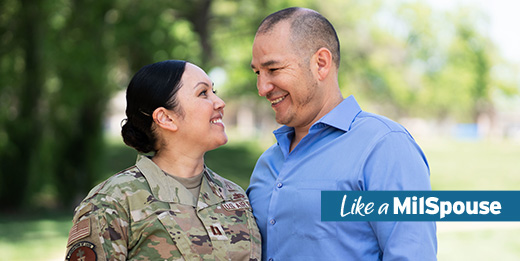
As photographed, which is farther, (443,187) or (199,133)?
(443,187)

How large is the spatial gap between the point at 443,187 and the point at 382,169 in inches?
1008

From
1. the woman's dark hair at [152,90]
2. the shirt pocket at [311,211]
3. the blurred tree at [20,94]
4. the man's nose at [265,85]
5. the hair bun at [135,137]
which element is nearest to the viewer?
the shirt pocket at [311,211]

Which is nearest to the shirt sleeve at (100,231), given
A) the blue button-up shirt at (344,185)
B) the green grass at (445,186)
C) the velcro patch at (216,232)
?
the velcro patch at (216,232)

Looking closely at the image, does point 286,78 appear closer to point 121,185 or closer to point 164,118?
point 164,118

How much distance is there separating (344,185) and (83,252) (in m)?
1.22

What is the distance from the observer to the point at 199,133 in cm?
305

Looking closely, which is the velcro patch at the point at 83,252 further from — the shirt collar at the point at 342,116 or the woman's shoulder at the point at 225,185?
the shirt collar at the point at 342,116

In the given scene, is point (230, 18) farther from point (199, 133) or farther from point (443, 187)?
point (199, 133)

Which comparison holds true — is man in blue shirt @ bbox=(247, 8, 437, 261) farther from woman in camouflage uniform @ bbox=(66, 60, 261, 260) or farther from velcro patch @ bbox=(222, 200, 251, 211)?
woman in camouflage uniform @ bbox=(66, 60, 261, 260)

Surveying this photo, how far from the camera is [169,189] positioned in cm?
289

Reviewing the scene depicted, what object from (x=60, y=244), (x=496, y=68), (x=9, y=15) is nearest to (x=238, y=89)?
(x=9, y=15)

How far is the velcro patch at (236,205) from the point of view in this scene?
3043mm

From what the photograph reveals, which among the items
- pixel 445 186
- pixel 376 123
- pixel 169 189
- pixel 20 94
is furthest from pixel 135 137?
pixel 445 186

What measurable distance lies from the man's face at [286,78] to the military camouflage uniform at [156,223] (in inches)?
23.2
